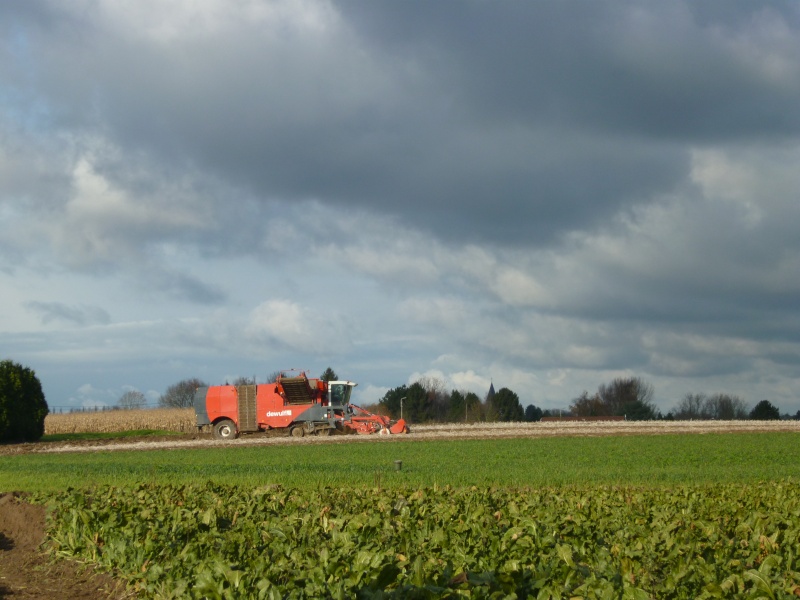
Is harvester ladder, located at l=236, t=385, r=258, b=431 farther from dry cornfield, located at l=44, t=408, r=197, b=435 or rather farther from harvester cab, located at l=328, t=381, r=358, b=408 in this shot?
dry cornfield, located at l=44, t=408, r=197, b=435

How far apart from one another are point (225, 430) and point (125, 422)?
24.4m

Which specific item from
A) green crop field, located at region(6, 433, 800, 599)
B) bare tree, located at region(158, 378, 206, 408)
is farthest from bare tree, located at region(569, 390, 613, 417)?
green crop field, located at region(6, 433, 800, 599)

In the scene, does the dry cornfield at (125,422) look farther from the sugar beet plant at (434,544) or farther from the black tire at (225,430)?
the sugar beet plant at (434,544)

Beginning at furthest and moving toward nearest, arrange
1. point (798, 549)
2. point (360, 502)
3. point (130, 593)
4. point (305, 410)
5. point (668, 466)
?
1. point (305, 410)
2. point (668, 466)
3. point (360, 502)
4. point (130, 593)
5. point (798, 549)

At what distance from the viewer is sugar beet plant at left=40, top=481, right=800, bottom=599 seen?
4.73 meters

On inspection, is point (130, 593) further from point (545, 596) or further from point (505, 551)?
point (545, 596)

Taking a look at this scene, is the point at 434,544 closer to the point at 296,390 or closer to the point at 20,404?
the point at 296,390

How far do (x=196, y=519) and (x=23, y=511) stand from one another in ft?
14.0

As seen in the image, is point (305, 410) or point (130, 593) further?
point (305, 410)

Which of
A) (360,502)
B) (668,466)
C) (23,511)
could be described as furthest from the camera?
(668,466)

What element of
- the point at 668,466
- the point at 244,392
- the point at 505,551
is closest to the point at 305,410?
the point at 244,392

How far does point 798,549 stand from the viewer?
5.95 metres

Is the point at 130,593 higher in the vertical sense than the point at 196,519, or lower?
lower

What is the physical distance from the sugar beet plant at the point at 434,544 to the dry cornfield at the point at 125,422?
52.2m
